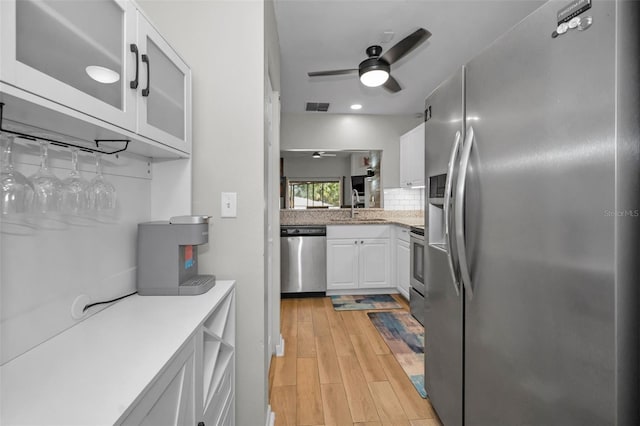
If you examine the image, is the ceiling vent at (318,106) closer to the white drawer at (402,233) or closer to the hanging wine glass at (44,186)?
the white drawer at (402,233)

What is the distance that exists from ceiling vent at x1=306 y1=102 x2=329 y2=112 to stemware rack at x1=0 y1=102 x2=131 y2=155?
342 centimetres

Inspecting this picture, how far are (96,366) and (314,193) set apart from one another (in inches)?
159

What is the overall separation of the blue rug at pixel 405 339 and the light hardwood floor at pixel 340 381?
6 cm

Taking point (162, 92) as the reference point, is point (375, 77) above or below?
above

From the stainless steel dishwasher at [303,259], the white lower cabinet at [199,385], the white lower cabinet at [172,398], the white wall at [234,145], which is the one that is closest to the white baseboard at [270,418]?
the white wall at [234,145]

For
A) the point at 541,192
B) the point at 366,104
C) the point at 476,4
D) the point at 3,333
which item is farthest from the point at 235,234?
the point at 366,104

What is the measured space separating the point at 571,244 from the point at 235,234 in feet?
4.25

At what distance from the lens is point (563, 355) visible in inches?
32.8

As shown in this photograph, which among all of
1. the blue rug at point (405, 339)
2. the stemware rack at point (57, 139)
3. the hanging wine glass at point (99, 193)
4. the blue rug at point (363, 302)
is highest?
the stemware rack at point (57, 139)

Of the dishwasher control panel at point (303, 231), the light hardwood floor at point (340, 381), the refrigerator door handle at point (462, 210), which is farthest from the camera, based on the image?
the dishwasher control panel at point (303, 231)

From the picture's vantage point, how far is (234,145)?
4.93ft

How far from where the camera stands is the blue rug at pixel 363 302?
11.7 ft

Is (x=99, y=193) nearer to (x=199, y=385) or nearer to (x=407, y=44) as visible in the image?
(x=199, y=385)

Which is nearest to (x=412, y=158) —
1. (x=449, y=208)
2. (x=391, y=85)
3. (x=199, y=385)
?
(x=391, y=85)
